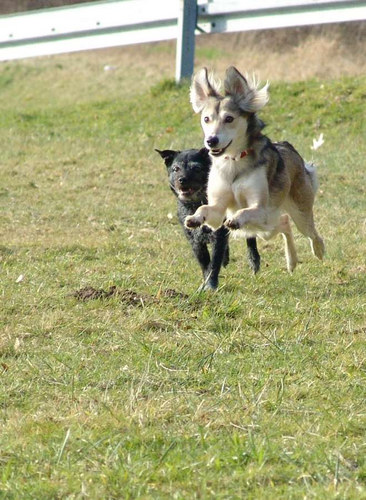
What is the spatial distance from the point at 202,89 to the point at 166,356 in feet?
7.84

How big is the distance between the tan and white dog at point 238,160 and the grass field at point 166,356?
52cm

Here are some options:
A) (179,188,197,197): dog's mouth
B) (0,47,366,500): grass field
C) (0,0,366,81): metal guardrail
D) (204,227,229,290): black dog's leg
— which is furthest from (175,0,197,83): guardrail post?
(204,227,229,290): black dog's leg

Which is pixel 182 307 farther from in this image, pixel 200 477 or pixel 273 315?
pixel 200 477

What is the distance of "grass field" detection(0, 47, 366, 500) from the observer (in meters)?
3.70

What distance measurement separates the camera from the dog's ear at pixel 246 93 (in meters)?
6.68

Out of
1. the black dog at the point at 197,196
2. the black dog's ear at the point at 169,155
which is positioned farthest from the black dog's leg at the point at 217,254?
the black dog's ear at the point at 169,155

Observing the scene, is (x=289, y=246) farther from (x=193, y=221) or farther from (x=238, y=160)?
(x=193, y=221)

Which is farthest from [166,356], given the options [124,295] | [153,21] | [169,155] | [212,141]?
[153,21]

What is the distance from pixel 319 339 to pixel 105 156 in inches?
330

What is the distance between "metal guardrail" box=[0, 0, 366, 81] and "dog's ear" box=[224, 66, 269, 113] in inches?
319

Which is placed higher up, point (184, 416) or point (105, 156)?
point (184, 416)

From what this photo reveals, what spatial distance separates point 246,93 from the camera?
Result: 264 inches

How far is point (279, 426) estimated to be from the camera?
4160mm

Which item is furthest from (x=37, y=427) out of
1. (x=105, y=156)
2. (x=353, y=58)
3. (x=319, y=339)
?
(x=353, y=58)
